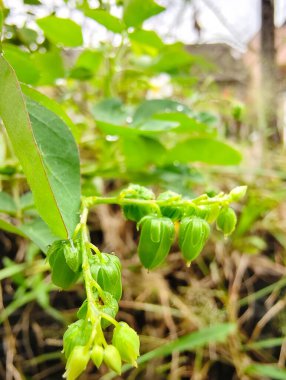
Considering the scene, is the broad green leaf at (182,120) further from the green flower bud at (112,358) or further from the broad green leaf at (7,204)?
the green flower bud at (112,358)

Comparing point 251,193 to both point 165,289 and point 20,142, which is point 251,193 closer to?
point 165,289

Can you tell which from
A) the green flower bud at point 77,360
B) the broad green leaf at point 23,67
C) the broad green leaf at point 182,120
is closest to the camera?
the green flower bud at point 77,360

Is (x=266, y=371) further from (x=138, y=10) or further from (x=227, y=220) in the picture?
(x=138, y=10)

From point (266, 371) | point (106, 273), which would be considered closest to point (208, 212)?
point (106, 273)

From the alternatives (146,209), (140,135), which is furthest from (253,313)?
(146,209)

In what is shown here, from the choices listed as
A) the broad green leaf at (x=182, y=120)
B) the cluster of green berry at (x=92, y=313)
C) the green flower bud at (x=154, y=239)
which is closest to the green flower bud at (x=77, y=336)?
the cluster of green berry at (x=92, y=313)

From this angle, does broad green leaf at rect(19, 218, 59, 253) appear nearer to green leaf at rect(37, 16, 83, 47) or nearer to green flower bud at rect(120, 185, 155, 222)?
green flower bud at rect(120, 185, 155, 222)

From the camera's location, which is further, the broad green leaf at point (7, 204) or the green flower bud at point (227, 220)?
the broad green leaf at point (7, 204)
